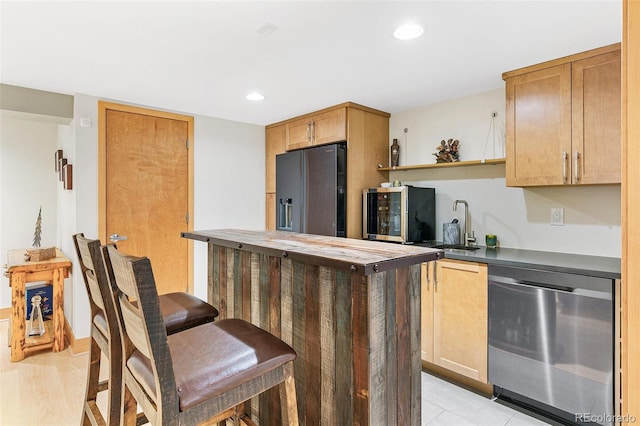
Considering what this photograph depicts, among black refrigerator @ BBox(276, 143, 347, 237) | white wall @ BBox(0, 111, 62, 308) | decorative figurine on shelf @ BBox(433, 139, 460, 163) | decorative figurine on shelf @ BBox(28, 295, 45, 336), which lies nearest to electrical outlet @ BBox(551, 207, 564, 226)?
decorative figurine on shelf @ BBox(433, 139, 460, 163)

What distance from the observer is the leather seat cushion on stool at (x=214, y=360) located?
958 millimetres

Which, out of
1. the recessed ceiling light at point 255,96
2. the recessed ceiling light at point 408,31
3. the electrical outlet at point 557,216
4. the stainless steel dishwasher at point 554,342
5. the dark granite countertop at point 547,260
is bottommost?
the stainless steel dishwasher at point 554,342

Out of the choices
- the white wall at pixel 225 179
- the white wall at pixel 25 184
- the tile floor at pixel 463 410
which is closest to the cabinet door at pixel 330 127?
the white wall at pixel 225 179

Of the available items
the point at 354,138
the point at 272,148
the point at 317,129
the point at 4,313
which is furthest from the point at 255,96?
the point at 4,313

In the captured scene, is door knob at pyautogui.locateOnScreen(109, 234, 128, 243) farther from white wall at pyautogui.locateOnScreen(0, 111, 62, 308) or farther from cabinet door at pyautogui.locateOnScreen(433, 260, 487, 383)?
cabinet door at pyautogui.locateOnScreen(433, 260, 487, 383)

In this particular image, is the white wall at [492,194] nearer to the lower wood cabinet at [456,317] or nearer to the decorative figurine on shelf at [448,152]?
the decorative figurine on shelf at [448,152]

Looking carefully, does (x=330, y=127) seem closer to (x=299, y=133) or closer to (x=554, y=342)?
(x=299, y=133)

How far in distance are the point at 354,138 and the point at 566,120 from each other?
5.33 ft

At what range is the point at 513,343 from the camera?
212 centimetres

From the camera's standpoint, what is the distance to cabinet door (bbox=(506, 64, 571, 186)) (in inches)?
86.9

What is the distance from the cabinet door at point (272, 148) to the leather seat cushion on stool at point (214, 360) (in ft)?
9.82

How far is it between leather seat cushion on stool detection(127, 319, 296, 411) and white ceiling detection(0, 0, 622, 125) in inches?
58.5

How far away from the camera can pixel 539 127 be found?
2.31 metres
